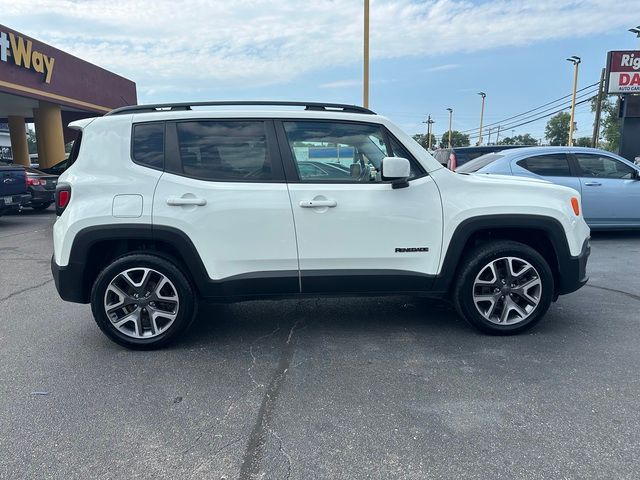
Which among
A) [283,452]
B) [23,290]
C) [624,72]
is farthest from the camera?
[624,72]

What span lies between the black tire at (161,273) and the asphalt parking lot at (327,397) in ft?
0.37

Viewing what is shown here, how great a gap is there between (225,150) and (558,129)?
89.1 metres

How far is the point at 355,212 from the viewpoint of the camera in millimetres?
3854

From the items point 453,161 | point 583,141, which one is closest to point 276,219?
point 453,161

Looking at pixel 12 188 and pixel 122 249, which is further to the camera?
pixel 12 188

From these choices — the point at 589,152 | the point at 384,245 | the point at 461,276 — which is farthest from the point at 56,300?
the point at 589,152

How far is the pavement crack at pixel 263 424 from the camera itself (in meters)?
2.48

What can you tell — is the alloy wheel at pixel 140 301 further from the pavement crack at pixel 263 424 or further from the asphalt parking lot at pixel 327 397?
the pavement crack at pixel 263 424

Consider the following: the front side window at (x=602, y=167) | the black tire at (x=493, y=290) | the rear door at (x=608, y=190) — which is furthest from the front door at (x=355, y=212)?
the front side window at (x=602, y=167)

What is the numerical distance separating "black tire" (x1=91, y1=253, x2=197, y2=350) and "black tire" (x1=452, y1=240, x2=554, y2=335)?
2196mm

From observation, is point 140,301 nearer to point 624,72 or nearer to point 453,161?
point 453,161

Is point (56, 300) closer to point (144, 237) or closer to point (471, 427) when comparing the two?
point (144, 237)

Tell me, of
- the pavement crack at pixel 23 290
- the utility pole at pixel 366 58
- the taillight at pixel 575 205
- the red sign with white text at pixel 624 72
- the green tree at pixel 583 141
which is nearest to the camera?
the taillight at pixel 575 205

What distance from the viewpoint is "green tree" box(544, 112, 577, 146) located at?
79750mm
